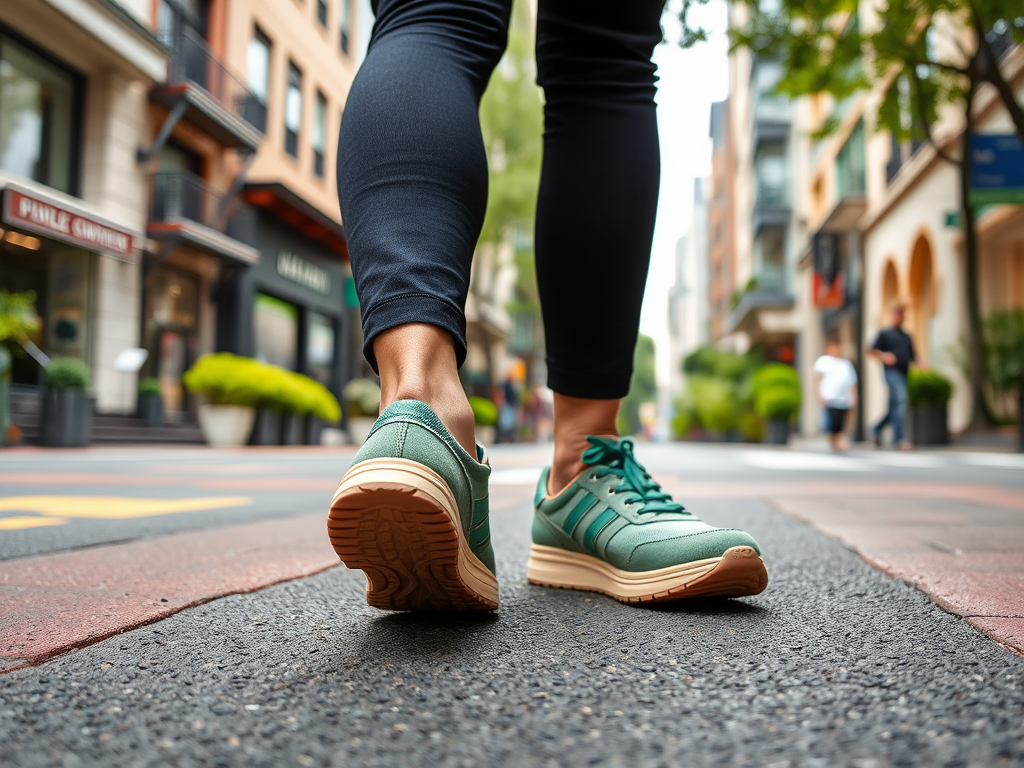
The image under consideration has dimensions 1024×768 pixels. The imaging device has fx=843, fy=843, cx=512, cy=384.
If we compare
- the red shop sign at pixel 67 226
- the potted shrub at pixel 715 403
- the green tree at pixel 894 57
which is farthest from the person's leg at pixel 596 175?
the potted shrub at pixel 715 403

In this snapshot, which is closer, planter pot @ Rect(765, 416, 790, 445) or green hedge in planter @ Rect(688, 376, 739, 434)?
planter pot @ Rect(765, 416, 790, 445)

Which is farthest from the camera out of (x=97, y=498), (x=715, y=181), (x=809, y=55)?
(x=715, y=181)

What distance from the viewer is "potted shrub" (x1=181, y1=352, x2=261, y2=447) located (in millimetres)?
10125

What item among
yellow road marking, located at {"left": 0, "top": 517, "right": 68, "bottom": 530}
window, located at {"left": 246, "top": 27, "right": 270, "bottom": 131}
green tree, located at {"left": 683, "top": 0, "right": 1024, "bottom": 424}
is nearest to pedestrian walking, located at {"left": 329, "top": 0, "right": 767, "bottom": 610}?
yellow road marking, located at {"left": 0, "top": 517, "right": 68, "bottom": 530}

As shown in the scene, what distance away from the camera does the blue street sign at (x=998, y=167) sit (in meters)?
7.62

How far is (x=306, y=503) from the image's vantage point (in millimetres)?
2705

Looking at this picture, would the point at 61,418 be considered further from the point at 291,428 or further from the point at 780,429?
the point at 780,429

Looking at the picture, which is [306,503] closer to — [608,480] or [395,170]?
[608,480]

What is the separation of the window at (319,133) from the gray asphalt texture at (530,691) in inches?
679

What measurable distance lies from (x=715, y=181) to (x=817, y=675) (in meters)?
45.2

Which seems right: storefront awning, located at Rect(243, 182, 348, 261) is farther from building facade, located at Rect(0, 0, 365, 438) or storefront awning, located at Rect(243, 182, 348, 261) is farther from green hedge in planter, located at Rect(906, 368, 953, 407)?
green hedge in planter, located at Rect(906, 368, 953, 407)

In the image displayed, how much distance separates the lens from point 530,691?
66cm

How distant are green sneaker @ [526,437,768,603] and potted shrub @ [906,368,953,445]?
30.9ft

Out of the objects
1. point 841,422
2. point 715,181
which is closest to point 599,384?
point 841,422
